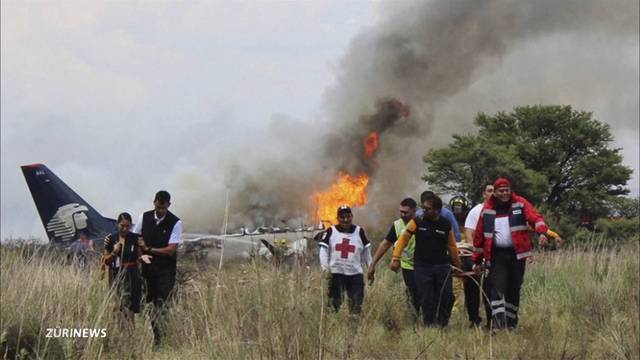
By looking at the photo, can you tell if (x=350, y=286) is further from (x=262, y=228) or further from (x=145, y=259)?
(x=145, y=259)

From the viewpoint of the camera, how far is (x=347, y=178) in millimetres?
43438

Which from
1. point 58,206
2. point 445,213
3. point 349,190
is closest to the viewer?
point 445,213

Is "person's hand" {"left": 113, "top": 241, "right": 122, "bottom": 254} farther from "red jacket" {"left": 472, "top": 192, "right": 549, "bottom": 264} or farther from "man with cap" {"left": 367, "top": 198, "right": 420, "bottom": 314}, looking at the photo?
"red jacket" {"left": 472, "top": 192, "right": 549, "bottom": 264}

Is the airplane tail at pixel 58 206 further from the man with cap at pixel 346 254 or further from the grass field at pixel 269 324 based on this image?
the man with cap at pixel 346 254

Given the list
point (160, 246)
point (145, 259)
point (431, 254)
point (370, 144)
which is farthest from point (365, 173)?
point (145, 259)

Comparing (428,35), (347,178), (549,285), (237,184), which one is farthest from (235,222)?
(549,285)

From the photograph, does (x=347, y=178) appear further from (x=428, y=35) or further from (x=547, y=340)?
(x=547, y=340)

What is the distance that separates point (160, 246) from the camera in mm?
7738

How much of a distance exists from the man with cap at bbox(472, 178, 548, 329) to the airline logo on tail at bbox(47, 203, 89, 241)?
14071 mm

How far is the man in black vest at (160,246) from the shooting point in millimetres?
7645

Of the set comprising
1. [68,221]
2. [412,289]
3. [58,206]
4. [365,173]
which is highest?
[365,173]

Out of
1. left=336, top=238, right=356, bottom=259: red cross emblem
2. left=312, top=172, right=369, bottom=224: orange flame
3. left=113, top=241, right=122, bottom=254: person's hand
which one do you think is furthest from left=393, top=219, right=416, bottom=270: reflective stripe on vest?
left=312, top=172, right=369, bottom=224: orange flame

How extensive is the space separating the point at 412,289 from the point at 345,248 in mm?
890

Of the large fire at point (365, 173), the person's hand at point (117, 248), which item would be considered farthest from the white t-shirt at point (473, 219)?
the large fire at point (365, 173)
